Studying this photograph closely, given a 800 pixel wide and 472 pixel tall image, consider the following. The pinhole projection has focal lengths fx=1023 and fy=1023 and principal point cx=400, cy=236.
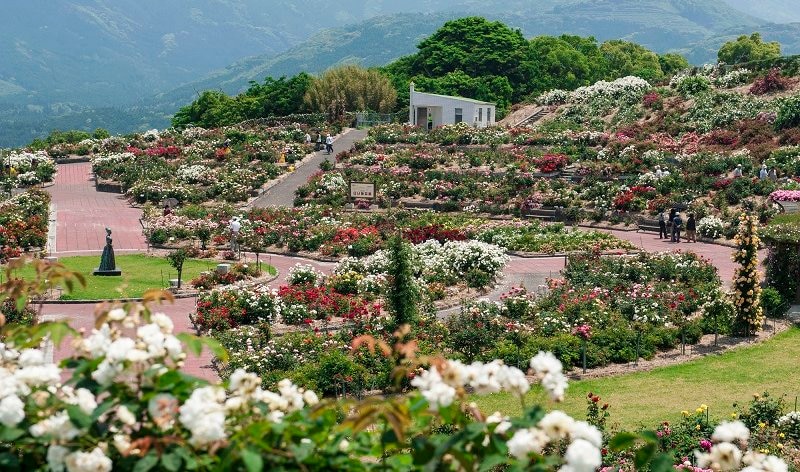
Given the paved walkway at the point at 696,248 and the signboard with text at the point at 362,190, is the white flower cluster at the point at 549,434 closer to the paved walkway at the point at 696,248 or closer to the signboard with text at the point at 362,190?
the paved walkway at the point at 696,248

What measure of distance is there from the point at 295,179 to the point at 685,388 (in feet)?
85.7

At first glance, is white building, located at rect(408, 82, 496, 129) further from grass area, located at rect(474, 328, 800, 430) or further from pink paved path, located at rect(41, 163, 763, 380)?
grass area, located at rect(474, 328, 800, 430)

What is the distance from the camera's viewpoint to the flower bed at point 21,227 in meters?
25.8

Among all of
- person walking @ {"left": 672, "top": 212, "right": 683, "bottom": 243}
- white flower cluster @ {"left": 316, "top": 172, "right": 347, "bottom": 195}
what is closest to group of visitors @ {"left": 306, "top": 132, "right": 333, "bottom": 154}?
white flower cluster @ {"left": 316, "top": 172, "right": 347, "bottom": 195}

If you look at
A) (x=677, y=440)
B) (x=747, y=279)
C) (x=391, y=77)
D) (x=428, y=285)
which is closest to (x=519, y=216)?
(x=428, y=285)

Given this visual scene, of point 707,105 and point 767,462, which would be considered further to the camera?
point 707,105

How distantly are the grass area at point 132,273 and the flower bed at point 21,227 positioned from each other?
4.86 ft

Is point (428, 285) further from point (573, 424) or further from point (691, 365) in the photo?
point (573, 424)

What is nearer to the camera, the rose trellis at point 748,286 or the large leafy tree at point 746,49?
the rose trellis at point 748,286

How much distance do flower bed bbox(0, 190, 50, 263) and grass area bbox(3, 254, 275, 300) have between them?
1.48 metres

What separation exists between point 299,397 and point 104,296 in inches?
674

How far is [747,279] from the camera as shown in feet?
58.3

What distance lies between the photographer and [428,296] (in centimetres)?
2014

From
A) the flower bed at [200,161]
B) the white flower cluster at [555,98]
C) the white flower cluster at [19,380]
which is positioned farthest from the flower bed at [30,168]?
the white flower cluster at [19,380]
